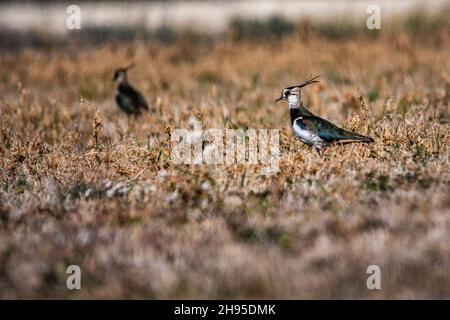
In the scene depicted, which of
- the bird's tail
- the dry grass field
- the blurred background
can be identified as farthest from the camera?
the blurred background

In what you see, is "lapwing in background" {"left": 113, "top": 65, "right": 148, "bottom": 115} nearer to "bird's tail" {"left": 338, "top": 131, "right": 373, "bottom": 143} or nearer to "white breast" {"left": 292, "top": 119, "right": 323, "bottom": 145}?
"white breast" {"left": 292, "top": 119, "right": 323, "bottom": 145}

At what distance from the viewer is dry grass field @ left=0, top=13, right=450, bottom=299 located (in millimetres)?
4098

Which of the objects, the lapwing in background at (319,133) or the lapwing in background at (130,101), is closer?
the lapwing in background at (319,133)

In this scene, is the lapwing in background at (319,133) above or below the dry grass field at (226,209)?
above

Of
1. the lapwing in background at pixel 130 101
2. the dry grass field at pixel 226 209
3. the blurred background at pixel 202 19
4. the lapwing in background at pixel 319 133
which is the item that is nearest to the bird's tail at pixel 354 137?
the lapwing in background at pixel 319 133

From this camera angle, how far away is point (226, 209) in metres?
5.04

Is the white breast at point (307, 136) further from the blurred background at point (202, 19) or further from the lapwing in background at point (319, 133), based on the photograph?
the blurred background at point (202, 19)

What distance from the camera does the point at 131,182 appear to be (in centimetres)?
567

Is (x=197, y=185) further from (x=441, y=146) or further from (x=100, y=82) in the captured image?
(x=100, y=82)

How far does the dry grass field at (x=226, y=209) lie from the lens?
4.10 meters

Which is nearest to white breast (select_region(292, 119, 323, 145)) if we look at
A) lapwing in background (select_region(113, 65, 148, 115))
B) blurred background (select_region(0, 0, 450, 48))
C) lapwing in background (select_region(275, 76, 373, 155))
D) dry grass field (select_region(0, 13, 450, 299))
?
lapwing in background (select_region(275, 76, 373, 155))
